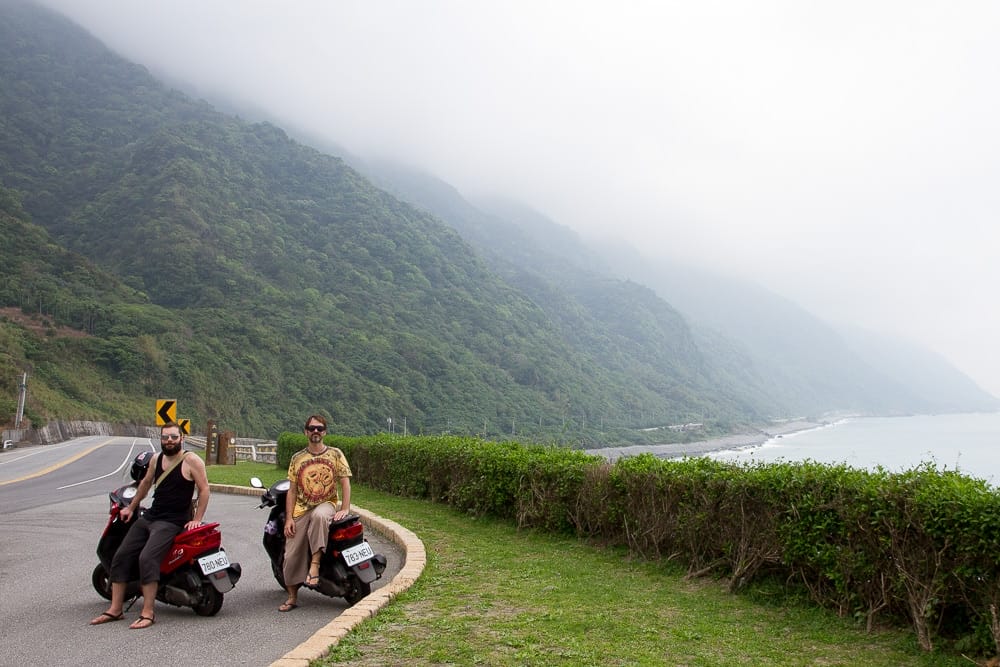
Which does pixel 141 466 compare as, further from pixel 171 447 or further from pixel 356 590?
pixel 356 590

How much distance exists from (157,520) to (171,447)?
57 cm

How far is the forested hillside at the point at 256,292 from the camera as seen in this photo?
78.9 metres

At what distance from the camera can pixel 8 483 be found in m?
20.0

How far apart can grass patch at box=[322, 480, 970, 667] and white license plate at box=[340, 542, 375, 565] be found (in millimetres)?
464

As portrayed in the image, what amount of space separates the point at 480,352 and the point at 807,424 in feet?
329

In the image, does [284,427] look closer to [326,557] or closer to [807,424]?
[326,557]

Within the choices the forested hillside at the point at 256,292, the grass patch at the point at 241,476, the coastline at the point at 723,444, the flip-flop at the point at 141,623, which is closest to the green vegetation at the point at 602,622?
the flip-flop at the point at 141,623

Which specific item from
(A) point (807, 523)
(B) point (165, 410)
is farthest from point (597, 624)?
(B) point (165, 410)

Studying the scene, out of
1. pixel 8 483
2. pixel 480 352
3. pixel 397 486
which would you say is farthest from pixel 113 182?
pixel 397 486

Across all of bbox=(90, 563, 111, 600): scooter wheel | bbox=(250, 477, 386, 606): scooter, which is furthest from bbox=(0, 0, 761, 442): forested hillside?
bbox=(250, 477, 386, 606): scooter

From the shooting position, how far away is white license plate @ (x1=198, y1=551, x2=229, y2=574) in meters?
5.82

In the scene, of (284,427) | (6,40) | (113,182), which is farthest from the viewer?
(6,40)

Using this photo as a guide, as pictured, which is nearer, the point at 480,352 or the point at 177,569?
the point at 177,569

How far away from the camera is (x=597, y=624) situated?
5.46 meters
